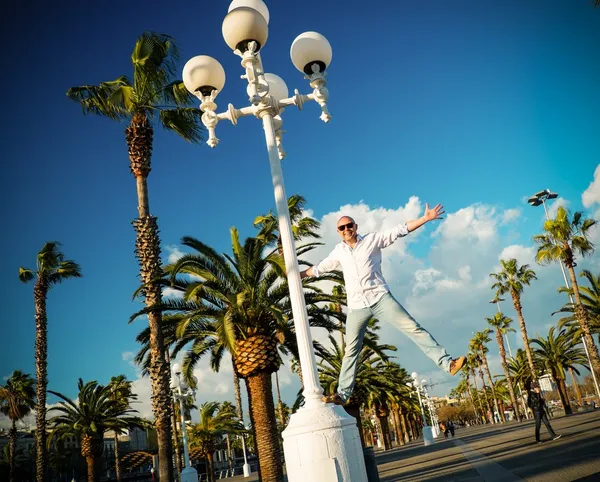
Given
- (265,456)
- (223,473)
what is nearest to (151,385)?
(265,456)

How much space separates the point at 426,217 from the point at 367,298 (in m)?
0.98

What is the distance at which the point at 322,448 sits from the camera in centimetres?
393

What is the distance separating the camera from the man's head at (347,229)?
4.91m

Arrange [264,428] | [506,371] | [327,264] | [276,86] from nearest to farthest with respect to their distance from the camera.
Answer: [327,264] < [276,86] < [264,428] < [506,371]

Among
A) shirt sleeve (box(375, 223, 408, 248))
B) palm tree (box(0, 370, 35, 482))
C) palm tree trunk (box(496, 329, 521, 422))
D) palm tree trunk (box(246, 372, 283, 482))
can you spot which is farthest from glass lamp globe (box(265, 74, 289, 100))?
palm tree trunk (box(496, 329, 521, 422))

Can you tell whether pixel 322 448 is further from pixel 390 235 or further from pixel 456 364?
pixel 390 235

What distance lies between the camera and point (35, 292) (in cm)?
2566

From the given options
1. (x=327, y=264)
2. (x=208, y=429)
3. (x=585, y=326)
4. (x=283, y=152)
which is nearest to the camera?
(x=327, y=264)

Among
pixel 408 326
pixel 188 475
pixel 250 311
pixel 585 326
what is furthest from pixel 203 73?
pixel 585 326

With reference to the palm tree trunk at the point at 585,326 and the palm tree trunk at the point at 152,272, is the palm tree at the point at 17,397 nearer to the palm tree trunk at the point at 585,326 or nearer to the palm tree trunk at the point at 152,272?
the palm tree trunk at the point at 152,272

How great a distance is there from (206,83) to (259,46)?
803 millimetres

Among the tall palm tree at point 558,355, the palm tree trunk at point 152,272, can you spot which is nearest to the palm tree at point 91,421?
the palm tree trunk at point 152,272

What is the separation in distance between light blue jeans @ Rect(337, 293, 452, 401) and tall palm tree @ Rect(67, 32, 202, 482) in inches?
399

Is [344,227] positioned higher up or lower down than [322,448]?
higher up
